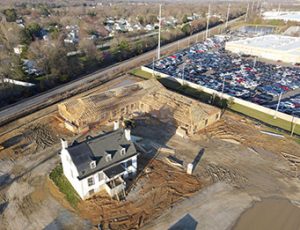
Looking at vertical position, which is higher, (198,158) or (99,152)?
(99,152)

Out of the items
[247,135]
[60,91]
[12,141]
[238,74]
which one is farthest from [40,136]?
[238,74]

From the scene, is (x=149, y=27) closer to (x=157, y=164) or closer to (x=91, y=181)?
(x=157, y=164)

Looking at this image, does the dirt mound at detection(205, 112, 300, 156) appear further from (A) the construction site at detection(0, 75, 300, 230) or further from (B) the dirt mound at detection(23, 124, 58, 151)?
(B) the dirt mound at detection(23, 124, 58, 151)

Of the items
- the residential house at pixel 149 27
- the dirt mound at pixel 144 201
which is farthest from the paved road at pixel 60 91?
the residential house at pixel 149 27

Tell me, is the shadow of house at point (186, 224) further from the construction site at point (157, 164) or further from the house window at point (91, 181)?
the house window at point (91, 181)

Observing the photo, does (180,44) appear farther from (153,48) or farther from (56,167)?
(56,167)
